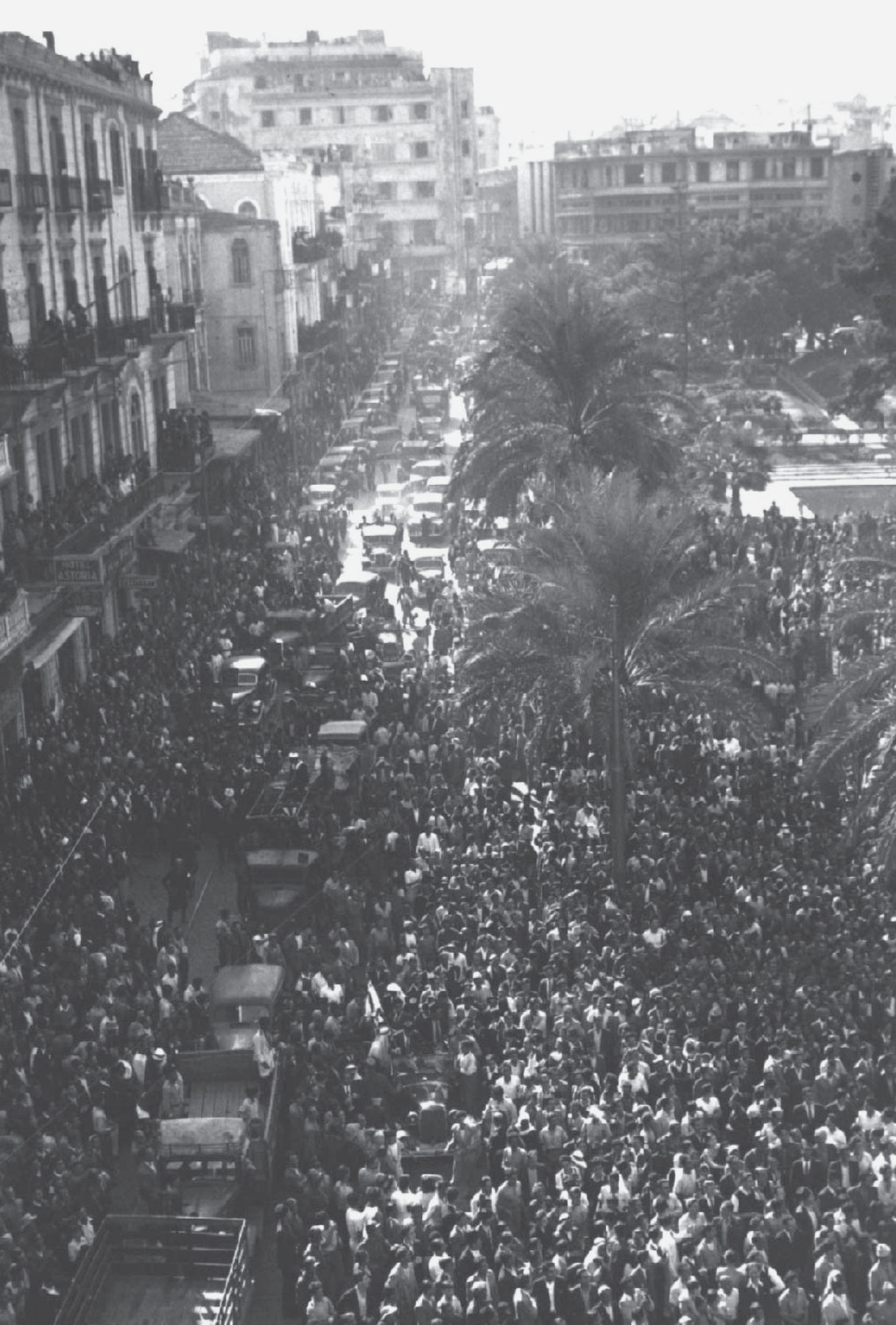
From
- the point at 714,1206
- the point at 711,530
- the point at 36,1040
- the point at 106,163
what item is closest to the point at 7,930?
the point at 36,1040

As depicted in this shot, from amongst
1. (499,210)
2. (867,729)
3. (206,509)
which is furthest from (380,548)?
(499,210)

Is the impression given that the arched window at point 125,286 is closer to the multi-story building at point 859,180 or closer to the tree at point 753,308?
the tree at point 753,308

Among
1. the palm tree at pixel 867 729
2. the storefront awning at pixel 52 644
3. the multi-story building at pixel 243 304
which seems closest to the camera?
the palm tree at pixel 867 729

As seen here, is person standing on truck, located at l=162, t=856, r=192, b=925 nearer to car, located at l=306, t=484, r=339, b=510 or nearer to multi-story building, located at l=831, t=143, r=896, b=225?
car, located at l=306, t=484, r=339, b=510

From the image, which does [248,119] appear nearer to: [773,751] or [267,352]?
[267,352]

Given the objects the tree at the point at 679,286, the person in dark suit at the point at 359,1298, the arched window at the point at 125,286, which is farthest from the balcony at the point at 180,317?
the tree at the point at 679,286

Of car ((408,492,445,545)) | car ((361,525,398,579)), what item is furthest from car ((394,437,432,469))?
car ((361,525,398,579))
